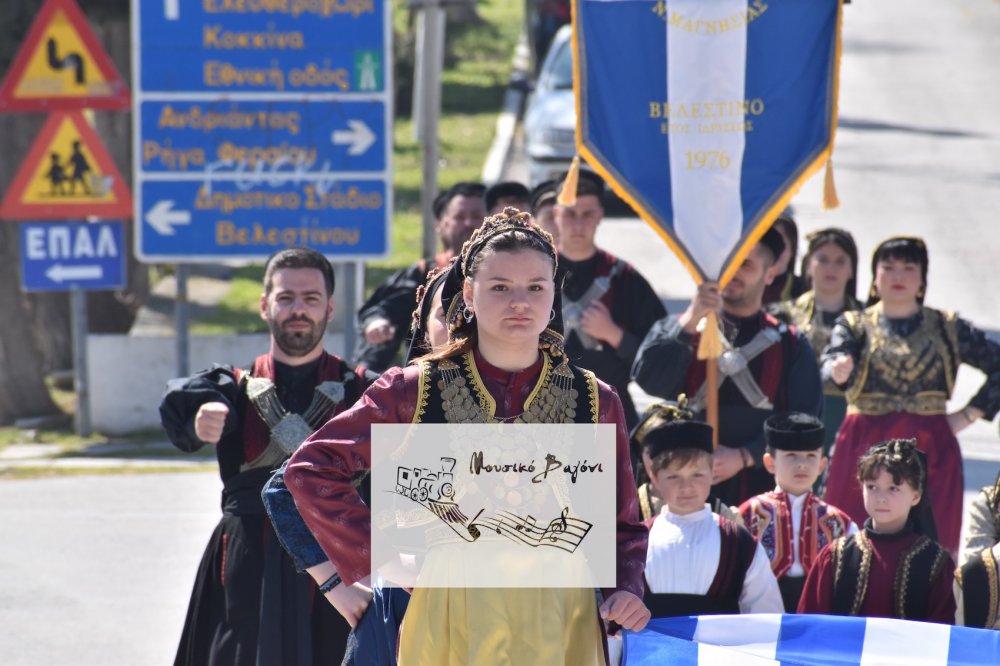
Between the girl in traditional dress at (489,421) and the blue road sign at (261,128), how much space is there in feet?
22.9

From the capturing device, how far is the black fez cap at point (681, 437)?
542 cm

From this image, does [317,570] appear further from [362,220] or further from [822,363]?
[362,220]

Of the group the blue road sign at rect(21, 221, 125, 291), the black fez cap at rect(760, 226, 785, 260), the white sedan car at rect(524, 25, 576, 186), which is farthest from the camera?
the white sedan car at rect(524, 25, 576, 186)

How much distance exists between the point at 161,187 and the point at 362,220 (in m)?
1.34

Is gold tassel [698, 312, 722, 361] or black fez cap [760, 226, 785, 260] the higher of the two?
black fez cap [760, 226, 785, 260]

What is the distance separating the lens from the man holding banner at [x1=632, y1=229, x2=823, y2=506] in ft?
20.3

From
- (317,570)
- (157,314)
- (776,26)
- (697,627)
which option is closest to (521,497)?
(317,570)

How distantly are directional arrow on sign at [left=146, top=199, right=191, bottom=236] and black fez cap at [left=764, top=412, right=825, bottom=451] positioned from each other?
5.82 metres

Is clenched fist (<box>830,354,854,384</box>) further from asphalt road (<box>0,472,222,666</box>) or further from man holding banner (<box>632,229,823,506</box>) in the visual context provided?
asphalt road (<box>0,472,222,666</box>)

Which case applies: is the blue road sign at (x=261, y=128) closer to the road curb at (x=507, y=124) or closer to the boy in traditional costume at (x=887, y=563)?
the boy in traditional costume at (x=887, y=563)

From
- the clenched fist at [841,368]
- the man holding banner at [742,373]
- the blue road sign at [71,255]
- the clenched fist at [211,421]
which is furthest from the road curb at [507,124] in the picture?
the clenched fist at [211,421]

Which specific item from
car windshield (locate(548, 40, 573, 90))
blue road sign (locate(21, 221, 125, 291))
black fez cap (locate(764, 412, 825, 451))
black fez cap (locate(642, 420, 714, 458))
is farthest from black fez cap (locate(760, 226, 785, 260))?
car windshield (locate(548, 40, 573, 90))

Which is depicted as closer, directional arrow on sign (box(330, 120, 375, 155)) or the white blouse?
the white blouse

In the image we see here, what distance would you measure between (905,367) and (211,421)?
11.1ft
